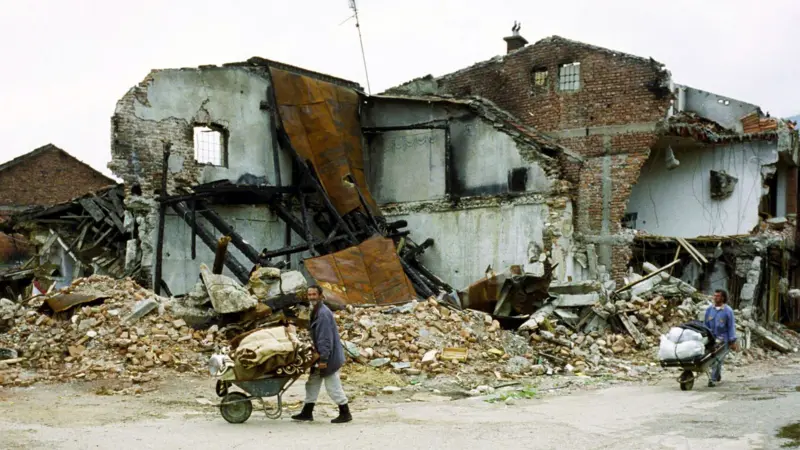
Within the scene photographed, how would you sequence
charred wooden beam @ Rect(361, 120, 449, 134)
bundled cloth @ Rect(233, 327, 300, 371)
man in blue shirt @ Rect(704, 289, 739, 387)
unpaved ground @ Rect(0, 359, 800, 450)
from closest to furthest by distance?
unpaved ground @ Rect(0, 359, 800, 450), bundled cloth @ Rect(233, 327, 300, 371), man in blue shirt @ Rect(704, 289, 739, 387), charred wooden beam @ Rect(361, 120, 449, 134)

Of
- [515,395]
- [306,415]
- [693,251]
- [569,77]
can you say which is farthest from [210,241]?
[693,251]

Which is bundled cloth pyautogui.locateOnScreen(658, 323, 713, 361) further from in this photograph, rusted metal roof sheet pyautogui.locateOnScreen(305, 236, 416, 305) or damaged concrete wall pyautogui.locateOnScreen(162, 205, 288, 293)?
damaged concrete wall pyautogui.locateOnScreen(162, 205, 288, 293)

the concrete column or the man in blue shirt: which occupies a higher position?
the concrete column

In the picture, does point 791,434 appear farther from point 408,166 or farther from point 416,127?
point 408,166

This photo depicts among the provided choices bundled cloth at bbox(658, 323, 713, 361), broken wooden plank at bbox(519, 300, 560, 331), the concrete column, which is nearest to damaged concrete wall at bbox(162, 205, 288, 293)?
broken wooden plank at bbox(519, 300, 560, 331)

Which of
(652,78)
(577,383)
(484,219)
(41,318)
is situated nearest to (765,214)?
(652,78)

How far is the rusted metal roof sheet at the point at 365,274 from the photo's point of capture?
14.4m

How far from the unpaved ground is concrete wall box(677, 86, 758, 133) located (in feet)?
41.3

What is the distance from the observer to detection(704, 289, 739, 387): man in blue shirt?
1006 cm

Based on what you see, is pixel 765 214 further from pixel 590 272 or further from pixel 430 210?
pixel 430 210

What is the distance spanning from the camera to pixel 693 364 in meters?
9.54

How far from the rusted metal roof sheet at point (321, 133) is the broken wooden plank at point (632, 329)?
6.71m

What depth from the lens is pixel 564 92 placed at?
19.3 m

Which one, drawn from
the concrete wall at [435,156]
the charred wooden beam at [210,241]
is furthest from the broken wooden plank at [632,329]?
the charred wooden beam at [210,241]
